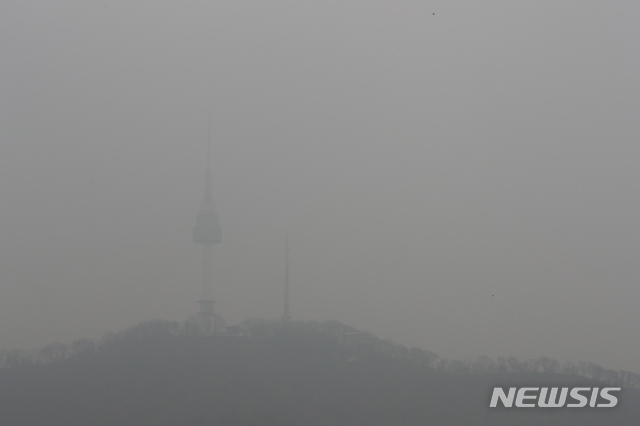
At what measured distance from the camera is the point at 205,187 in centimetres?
1154

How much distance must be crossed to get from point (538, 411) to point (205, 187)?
247 inches

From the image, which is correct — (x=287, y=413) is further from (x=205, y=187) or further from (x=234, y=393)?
(x=205, y=187)

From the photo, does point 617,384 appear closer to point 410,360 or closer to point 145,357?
point 410,360

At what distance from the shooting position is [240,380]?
11586mm

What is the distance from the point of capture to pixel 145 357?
11734 millimetres

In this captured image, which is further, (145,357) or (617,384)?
(145,357)

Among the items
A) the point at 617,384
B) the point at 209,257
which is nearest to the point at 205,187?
the point at 209,257

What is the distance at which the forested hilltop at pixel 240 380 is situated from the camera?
11.4 m

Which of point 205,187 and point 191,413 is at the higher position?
point 205,187

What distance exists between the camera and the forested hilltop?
11.4m

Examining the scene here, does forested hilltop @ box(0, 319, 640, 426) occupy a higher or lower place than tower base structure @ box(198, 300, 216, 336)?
lower

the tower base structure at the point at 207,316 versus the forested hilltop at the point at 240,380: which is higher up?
the tower base structure at the point at 207,316

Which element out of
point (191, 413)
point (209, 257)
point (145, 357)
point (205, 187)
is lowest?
point (191, 413)

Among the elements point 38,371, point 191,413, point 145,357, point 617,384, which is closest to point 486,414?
point 617,384
